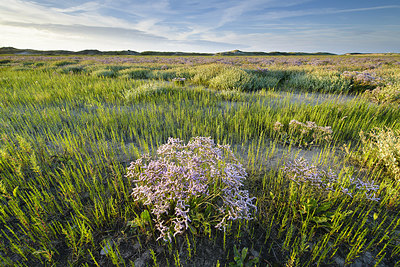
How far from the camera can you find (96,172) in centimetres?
284

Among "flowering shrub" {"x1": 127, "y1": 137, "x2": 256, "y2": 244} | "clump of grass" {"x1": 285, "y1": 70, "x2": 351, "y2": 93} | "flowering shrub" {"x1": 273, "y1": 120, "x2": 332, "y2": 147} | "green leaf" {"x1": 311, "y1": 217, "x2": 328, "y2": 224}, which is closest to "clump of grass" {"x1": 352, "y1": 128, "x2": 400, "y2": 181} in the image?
"flowering shrub" {"x1": 273, "y1": 120, "x2": 332, "y2": 147}

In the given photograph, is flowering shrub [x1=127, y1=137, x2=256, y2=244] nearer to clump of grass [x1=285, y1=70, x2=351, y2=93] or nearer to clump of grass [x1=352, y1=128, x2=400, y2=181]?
clump of grass [x1=352, y1=128, x2=400, y2=181]

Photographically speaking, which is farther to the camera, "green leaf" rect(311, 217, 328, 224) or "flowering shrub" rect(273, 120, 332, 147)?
"flowering shrub" rect(273, 120, 332, 147)

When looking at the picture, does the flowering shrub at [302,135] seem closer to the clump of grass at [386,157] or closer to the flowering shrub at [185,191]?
the clump of grass at [386,157]

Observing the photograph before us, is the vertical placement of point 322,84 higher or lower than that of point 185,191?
higher

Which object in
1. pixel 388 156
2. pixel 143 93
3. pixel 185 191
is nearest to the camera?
pixel 185 191

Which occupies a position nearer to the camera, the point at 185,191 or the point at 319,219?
the point at 185,191

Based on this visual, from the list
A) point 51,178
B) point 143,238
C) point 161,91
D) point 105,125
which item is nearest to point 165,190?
point 143,238

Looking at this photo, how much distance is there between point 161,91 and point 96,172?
15.5ft

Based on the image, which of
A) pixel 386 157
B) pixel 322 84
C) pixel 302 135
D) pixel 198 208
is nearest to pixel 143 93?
pixel 302 135

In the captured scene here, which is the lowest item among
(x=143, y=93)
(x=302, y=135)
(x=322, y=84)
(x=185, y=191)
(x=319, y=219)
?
(x=319, y=219)

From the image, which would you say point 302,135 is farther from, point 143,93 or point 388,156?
point 143,93

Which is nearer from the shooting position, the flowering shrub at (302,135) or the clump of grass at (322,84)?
the flowering shrub at (302,135)

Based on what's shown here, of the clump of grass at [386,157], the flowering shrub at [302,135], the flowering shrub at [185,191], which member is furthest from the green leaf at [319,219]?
the flowering shrub at [302,135]
